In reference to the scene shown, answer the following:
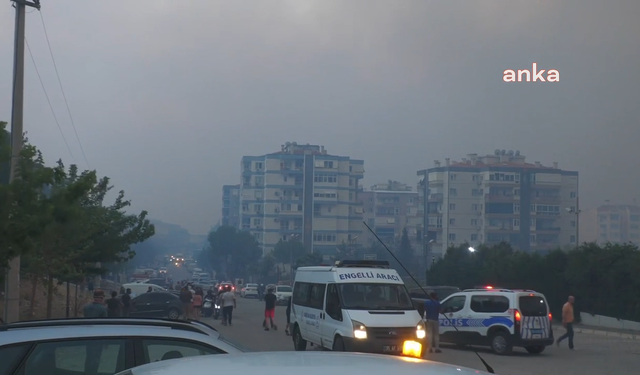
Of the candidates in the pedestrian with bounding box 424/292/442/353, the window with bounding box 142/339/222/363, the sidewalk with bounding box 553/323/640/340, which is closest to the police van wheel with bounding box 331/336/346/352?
the pedestrian with bounding box 424/292/442/353

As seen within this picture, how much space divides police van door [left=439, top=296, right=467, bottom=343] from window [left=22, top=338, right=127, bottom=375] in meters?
17.7

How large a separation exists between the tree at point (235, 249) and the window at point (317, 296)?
264ft

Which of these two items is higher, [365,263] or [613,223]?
[613,223]

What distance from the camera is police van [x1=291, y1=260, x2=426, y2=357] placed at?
17.1 meters

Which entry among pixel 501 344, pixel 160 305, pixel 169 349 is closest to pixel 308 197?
pixel 160 305

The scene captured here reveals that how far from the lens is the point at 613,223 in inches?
2697

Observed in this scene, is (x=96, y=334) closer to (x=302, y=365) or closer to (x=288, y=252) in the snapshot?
(x=302, y=365)

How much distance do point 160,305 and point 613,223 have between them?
49204 millimetres

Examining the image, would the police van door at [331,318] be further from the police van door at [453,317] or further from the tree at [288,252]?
the tree at [288,252]

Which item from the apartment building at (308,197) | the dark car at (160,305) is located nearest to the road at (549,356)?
the dark car at (160,305)

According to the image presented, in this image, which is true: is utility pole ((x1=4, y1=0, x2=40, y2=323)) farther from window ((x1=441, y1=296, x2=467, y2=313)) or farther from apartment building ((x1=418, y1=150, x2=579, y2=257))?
apartment building ((x1=418, y1=150, x2=579, y2=257))

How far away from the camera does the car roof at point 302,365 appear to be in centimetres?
282

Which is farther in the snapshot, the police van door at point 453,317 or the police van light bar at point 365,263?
the police van door at point 453,317

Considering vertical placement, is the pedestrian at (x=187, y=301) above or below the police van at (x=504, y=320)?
below
